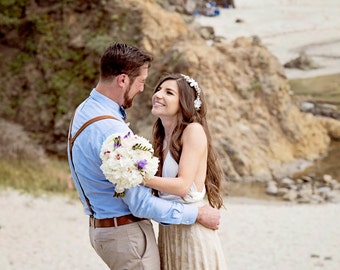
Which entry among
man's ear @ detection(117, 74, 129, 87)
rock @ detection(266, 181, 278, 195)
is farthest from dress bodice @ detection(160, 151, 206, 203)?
rock @ detection(266, 181, 278, 195)

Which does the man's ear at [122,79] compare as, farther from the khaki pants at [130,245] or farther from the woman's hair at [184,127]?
the khaki pants at [130,245]

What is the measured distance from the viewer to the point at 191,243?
10.8ft

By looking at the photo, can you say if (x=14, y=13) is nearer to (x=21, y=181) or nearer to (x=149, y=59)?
(x=21, y=181)

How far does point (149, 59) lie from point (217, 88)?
11.6m

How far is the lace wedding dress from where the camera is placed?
10.8 ft

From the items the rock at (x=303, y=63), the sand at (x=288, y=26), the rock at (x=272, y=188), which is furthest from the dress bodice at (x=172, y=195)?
the rock at (x=303, y=63)

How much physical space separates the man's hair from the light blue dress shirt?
169 millimetres

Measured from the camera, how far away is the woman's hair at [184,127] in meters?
3.31

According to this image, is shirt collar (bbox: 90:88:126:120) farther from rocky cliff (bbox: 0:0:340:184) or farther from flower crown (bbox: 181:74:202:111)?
rocky cliff (bbox: 0:0:340:184)

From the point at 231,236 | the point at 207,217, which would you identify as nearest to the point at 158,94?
the point at 207,217

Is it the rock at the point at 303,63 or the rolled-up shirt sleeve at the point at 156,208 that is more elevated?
the rock at the point at 303,63

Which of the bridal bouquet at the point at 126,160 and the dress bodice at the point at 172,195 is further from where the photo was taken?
the dress bodice at the point at 172,195

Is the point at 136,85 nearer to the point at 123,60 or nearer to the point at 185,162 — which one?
the point at 123,60

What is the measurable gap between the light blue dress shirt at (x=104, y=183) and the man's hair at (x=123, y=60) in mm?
169
